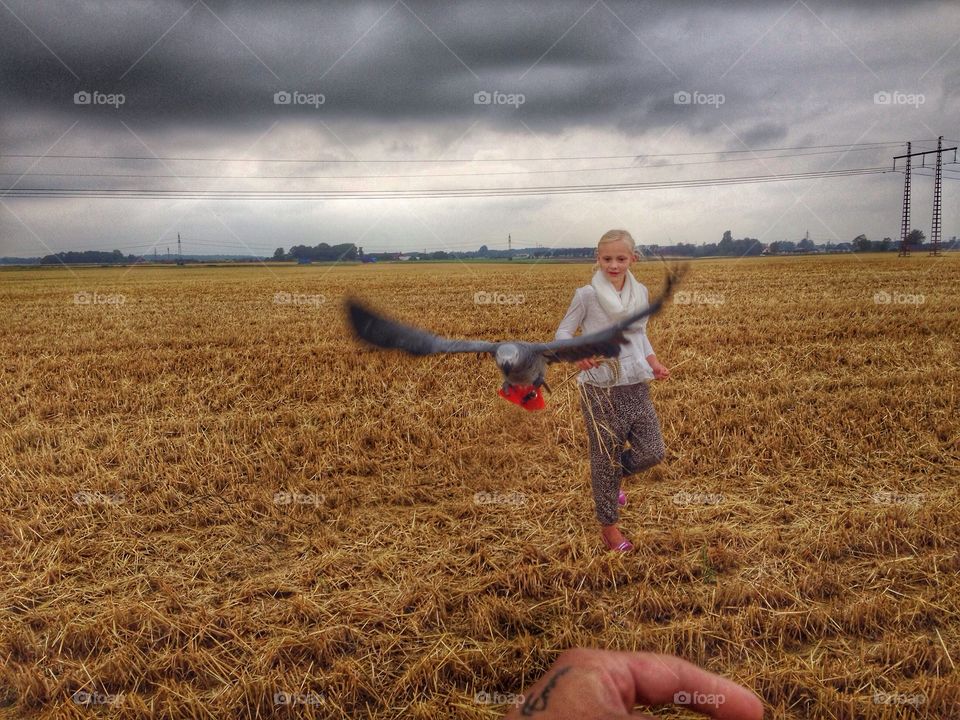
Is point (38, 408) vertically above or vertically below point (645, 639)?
above

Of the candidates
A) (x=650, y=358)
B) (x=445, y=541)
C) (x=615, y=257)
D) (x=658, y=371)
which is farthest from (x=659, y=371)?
(x=445, y=541)

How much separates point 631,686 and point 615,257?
273 centimetres

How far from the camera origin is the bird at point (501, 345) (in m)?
2.72

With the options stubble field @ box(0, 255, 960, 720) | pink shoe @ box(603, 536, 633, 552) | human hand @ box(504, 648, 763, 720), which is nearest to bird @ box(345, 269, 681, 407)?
human hand @ box(504, 648, 763, 720)

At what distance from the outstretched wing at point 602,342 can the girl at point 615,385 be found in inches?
30.3

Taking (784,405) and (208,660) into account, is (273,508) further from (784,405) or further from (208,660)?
(784,405)

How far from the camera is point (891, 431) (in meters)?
6.36

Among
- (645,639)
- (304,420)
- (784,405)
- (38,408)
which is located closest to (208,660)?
(645,639)

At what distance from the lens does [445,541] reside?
4.47 meters

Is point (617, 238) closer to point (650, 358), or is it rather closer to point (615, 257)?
point (615, 257)

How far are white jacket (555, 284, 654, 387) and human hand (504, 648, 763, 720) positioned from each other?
8.48 feet

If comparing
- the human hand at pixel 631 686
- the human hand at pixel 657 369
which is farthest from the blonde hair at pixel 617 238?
the human hand at pixel 631 686

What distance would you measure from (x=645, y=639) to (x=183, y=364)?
367 inches

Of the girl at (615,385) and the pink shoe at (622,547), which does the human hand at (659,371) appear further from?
the pink shoe at (622,547)
